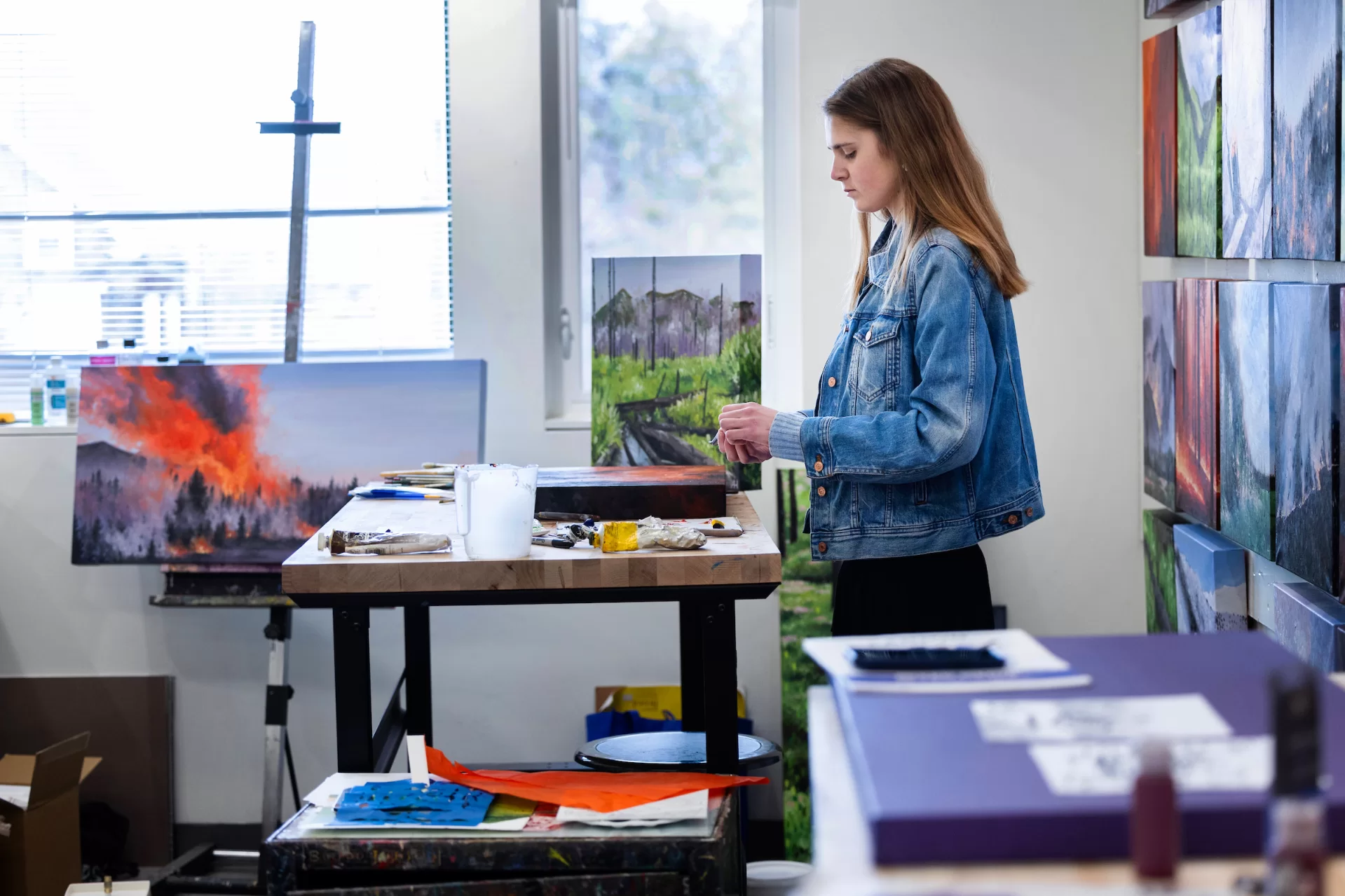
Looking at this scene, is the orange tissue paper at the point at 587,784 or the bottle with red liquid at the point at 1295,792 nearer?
the bottle with red liquid at the point at 1295,792

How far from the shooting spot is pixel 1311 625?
177cm

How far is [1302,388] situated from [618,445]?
3.77 feet

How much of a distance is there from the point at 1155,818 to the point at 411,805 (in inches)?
44.4

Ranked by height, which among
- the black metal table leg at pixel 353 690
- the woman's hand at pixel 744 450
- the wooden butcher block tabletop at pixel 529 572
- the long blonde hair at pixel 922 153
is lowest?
the black metal table leg at pixel 353 690

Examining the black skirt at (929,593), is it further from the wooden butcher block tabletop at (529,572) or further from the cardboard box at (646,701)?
the cardboard box at (646,701)

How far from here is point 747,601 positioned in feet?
10.8

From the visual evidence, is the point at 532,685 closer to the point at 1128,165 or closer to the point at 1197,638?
the point at 1128,165

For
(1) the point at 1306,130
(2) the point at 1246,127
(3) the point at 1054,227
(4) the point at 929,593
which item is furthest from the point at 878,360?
(3) the point at 1054,227

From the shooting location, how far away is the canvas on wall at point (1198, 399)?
221cm

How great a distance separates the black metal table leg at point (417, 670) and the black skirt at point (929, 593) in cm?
85

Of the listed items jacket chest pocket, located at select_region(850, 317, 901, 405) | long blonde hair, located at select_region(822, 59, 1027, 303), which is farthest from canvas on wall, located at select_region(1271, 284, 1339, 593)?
jacket chest pocket, located at select_region(850, 317, 901, 405)

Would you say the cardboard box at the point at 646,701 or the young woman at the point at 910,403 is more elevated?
the young woman at the point at 910,403


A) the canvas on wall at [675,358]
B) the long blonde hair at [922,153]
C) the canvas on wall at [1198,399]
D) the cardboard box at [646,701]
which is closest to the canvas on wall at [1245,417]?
the canvas on wall at [1198,399]

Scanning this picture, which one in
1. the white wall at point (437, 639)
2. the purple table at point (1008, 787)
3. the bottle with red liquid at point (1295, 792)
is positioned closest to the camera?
the bottle with red liquid at point (1295, 792)
